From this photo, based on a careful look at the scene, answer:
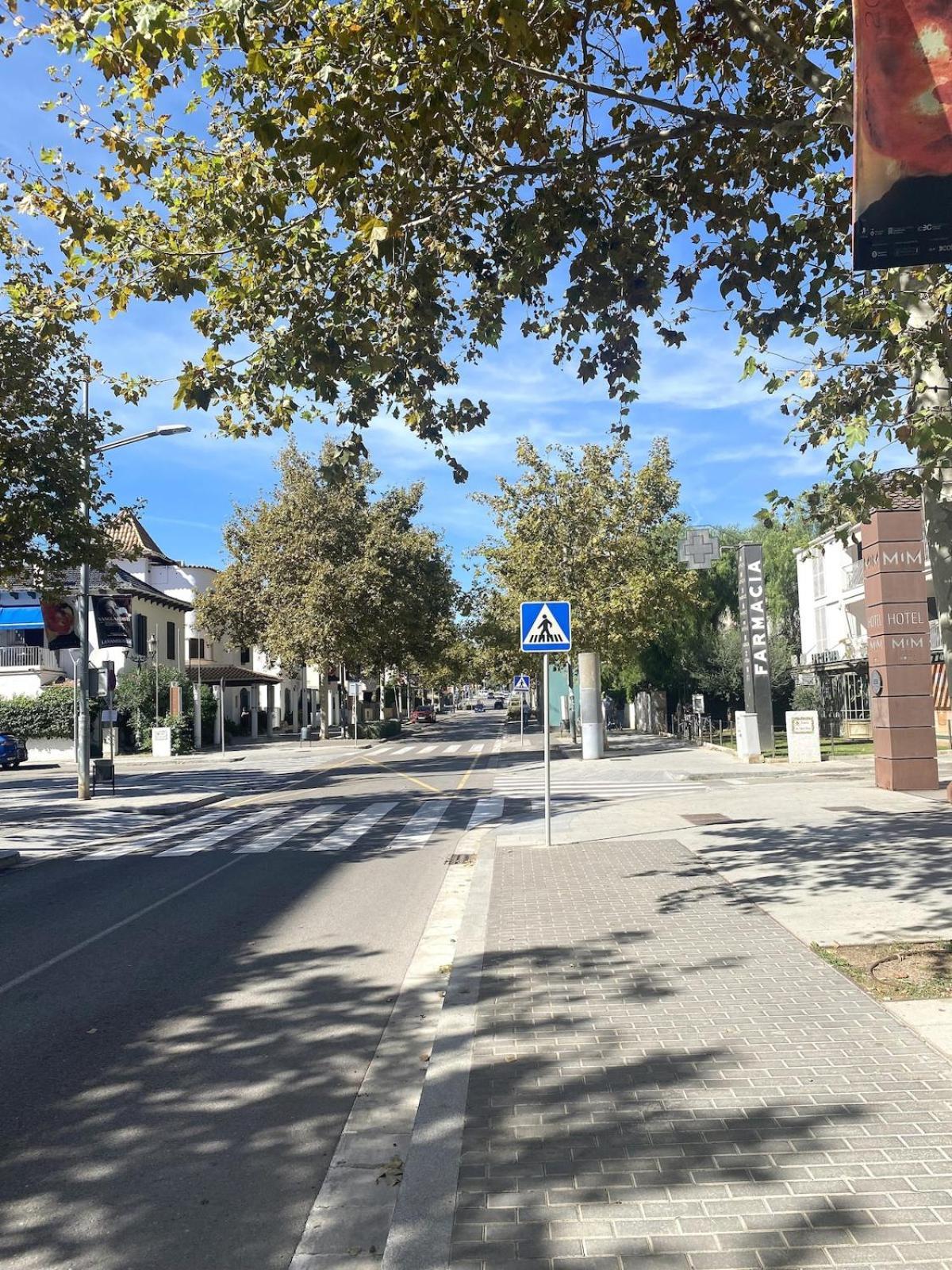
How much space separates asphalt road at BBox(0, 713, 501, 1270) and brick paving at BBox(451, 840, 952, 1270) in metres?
0.84

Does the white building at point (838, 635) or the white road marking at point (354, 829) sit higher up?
the white building at point (838, 635)

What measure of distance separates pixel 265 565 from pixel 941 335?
134ft

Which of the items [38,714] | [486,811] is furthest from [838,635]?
[38,714]

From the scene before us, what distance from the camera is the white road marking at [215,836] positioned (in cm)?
1362

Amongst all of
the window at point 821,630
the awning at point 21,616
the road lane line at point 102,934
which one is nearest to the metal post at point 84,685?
the road lane line at point 102,934

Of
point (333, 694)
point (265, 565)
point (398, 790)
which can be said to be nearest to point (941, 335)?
point (398, 790)

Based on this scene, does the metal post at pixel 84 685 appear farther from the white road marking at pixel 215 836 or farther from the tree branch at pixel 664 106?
the tree branch at pixel 664 106

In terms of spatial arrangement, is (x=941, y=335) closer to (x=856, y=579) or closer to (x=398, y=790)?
(x=398, y=790)

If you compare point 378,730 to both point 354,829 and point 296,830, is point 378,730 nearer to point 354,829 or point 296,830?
point 296,830

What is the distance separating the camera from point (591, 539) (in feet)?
103

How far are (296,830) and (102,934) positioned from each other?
262 inches

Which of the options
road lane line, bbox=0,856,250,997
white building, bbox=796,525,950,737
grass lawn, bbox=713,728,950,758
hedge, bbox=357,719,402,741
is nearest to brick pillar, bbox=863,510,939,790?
grass lawn, bbox=713,728,950,758

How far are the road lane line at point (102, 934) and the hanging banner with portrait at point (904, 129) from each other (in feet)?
23.1

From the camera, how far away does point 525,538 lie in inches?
1277
